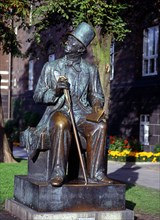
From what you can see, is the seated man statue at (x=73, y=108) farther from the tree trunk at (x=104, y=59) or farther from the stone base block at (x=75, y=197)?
the tree trunk at (x=104, y=59)

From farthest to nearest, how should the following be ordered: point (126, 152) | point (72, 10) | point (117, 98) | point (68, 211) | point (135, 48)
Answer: point (117, 98) → point (135, 48) → point (126, 152) → point (72, 10) → point (68, 211)

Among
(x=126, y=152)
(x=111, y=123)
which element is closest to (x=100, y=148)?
(x=126, y=152)

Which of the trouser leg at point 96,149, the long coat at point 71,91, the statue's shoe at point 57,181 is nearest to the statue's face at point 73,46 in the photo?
the long coat at point 71,91

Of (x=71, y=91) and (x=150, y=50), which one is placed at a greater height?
(x=150, y=50)

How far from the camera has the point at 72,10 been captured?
13.9 meters

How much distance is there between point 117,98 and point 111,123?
1265 mm

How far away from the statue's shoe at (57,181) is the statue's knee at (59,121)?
0.65 m

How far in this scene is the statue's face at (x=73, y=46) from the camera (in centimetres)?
792

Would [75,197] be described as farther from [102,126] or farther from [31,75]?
[31,75]

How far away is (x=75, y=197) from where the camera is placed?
7.19 meters

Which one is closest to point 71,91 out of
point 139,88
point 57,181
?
point 57,181

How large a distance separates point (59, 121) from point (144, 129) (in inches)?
729

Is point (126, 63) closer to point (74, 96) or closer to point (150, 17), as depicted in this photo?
point (150, 17)

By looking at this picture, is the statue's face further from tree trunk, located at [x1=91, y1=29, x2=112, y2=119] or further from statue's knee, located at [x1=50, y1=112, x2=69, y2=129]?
tree trunk, located at [x1=91, y1=29, x2=112, y2=119]
